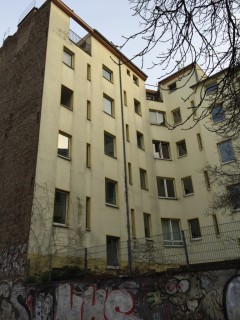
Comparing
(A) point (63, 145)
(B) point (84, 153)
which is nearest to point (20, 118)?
(A) point (63, 145)

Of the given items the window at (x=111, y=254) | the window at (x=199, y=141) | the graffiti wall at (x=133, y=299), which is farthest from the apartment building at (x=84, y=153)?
the graffiti wall at (x=133, y=299)

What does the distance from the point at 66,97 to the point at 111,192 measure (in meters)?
6.61

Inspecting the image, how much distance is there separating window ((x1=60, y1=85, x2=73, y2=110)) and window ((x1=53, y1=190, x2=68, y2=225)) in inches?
233

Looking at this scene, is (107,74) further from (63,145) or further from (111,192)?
(111,192)

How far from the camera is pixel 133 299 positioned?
32.2 ft

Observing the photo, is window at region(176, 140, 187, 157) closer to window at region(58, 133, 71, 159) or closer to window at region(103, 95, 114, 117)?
window at region(103, 95, 114, 117)

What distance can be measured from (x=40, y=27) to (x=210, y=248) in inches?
683

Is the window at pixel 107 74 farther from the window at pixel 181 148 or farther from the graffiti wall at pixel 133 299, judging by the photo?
the graffiti wall at pixel 133 299

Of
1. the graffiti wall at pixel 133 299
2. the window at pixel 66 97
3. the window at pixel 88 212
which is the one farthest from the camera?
the window at pixel 66 97

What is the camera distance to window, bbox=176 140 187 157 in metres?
25.2

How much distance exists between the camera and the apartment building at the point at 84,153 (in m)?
15.2

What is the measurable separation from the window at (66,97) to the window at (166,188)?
9.10 m

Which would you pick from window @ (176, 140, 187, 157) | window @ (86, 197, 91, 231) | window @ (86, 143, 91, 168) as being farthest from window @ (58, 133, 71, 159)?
window @ (176, 140, 187, 157)

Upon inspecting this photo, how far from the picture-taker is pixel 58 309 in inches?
451
